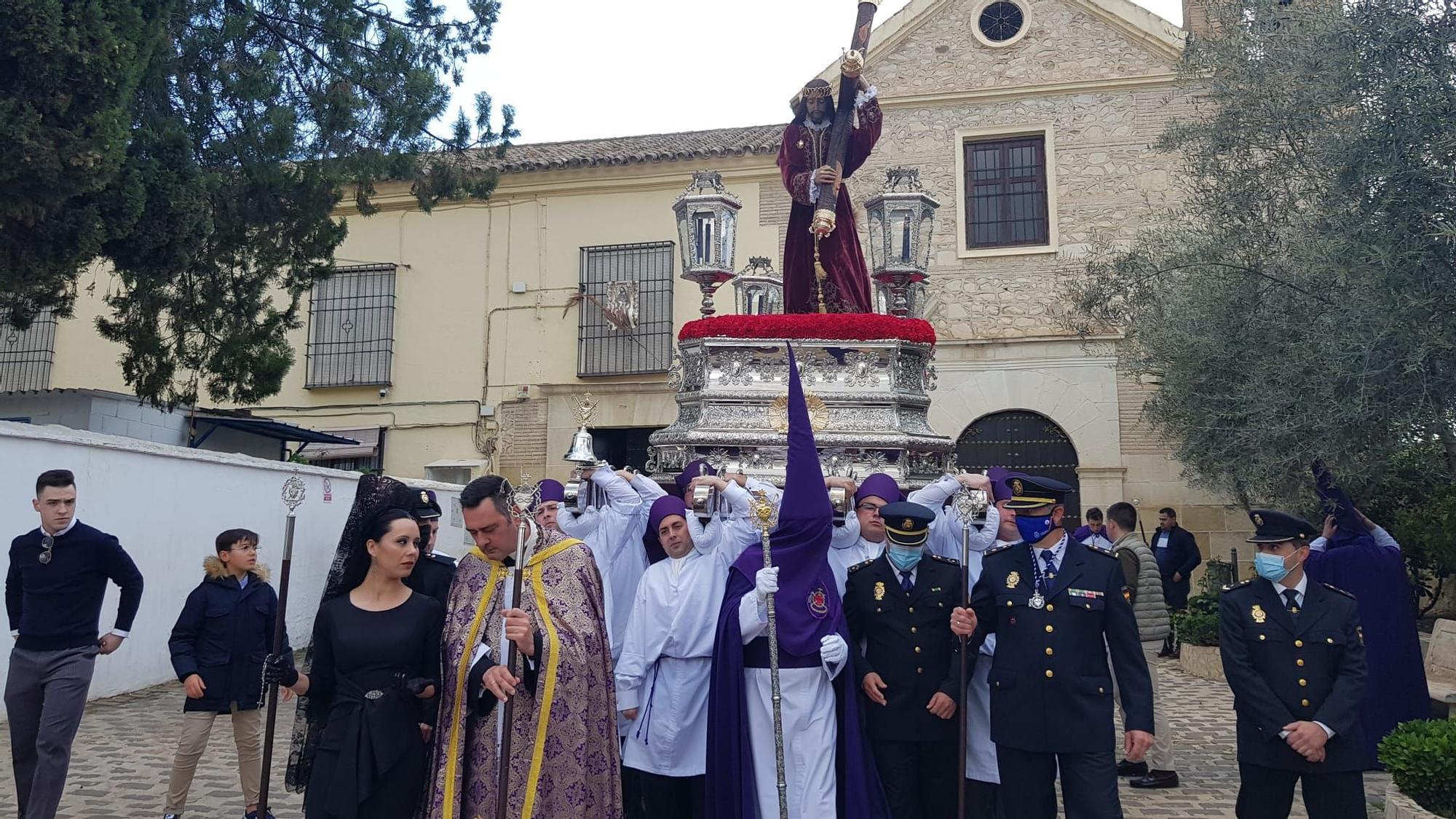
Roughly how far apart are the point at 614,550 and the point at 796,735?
198cm

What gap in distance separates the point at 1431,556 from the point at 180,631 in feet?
33.1

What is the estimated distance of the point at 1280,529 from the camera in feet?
14.8

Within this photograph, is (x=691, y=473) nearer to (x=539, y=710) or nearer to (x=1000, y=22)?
(x=539, y=710)

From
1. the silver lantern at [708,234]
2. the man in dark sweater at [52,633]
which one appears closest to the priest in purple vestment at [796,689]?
the man in dark sweater at [52,633]

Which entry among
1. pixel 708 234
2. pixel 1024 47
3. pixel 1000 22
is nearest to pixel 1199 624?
pixel 708 234

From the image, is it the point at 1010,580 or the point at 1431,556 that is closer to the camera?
the point at 1010,580

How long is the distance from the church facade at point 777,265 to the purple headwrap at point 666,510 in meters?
10.5

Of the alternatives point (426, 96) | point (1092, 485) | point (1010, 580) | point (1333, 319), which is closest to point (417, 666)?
point (1010, 580)

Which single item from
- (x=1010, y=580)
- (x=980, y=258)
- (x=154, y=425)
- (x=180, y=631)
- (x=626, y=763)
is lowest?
(x=626, y=763)

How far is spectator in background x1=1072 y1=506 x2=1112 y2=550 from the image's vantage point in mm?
7205

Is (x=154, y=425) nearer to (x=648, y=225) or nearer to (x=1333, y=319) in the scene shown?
(x=648, y=225)

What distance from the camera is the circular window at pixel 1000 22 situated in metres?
15.8

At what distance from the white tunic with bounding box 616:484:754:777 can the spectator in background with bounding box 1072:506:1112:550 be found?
2.14 meters

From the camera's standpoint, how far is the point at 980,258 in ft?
50.8
